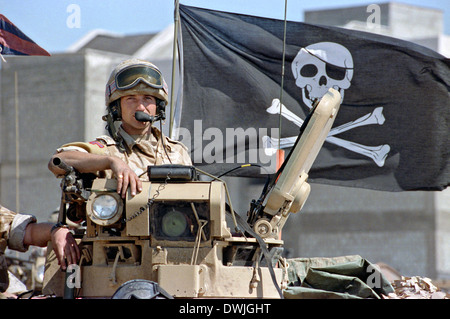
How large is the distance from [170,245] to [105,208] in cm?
52

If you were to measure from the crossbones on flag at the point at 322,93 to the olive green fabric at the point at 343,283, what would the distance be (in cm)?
385

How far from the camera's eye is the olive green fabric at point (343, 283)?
269 inches

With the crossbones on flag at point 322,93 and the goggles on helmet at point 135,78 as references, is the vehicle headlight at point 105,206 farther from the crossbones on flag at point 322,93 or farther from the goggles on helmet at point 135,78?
the crossbones on flag at point 322,93

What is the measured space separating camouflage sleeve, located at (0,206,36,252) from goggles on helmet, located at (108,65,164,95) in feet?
4.14

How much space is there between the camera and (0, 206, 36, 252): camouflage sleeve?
24.3ft

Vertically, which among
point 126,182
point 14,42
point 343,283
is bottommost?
point 343,283

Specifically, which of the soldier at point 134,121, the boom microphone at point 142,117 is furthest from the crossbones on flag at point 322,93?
the boom microphone at point 142,117

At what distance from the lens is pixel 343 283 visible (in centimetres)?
705

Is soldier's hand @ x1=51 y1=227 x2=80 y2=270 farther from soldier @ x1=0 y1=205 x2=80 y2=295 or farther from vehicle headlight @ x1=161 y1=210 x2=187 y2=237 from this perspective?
vehicle headlight @ x1=161 y1=210 x2=187 y2=237

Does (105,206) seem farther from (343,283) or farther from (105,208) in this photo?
(343,283)

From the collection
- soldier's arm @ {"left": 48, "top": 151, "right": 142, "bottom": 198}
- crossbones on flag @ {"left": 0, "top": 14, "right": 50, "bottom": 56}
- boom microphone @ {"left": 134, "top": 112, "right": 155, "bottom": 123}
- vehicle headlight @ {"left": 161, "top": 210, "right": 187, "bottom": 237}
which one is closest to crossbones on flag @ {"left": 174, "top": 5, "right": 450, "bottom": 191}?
crossbones on flag @ {"left": 0, "top": 14, "right": 50, "bottom": 56}

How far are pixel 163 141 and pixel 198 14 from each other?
3999mm

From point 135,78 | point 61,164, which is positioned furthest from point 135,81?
point 61,164

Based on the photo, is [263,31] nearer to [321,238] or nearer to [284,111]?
[284,111]
